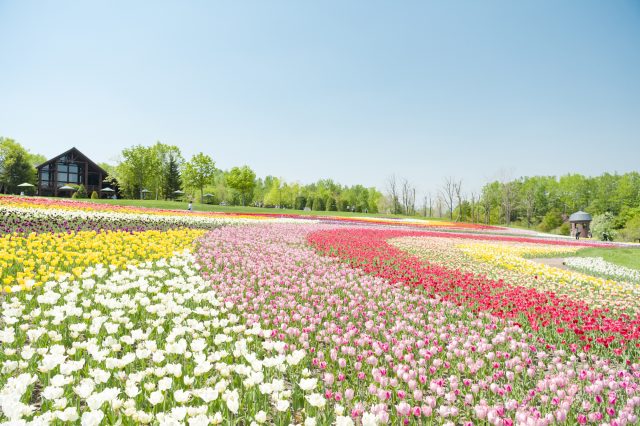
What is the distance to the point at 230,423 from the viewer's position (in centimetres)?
310

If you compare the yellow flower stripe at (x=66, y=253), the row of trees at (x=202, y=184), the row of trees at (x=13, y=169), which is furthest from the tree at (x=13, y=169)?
the yellow flower stripe at (x=66, y=253)

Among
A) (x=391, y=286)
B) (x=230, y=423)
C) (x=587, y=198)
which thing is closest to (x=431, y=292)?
(x=391, y=286)

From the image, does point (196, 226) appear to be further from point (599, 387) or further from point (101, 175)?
point (101, 175)

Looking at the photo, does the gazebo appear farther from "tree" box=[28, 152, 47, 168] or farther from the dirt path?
"tree" box=[28, 152, 47, 168]

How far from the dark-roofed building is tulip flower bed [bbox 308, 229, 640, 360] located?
68051mm

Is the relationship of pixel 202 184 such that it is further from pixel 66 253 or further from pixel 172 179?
pixel 66 253

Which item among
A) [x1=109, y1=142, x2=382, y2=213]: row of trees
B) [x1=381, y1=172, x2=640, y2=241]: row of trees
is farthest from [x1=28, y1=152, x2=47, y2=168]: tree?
[x1=381, y1=172, x2=640, y2=241]: row of trees

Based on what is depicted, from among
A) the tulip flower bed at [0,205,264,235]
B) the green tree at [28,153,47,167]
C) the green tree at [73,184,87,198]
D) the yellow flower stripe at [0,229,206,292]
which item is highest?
the green tree at [28,153,47,167]

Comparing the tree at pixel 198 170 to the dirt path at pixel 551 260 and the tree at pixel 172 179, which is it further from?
the dirt path at pixel 551 260

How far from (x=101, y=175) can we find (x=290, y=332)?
74855 millimetres

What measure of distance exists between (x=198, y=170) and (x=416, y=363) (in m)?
56.7

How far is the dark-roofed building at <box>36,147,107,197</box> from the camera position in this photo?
209ft

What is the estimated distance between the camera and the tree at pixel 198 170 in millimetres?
56906

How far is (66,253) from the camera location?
8.00 metres
